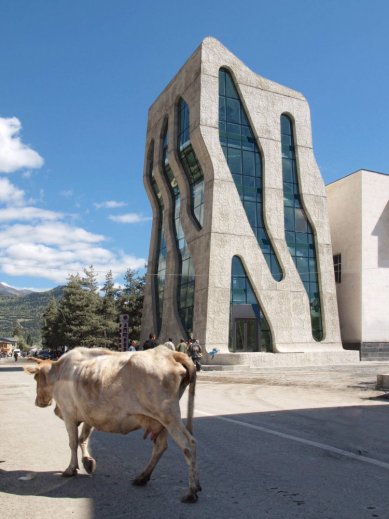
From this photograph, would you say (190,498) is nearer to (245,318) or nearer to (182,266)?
(245,318)

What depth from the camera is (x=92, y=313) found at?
55656 mm

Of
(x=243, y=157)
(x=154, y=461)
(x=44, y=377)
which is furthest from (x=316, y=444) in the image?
(x=243, y=157)

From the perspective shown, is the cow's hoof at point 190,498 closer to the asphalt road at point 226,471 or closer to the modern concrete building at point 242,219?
the asphalt road at point 226,471

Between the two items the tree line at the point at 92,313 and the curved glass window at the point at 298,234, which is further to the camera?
the tree line at the point at 92,313

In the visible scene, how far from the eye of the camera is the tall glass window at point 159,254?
151 feet

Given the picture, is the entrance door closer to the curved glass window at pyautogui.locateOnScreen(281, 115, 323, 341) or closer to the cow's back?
the curved glass window at pyautogui.locateOnScreen(281, 115, 323, 341)

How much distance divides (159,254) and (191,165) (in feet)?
33.0

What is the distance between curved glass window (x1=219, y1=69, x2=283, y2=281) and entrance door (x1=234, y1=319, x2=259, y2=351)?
4.22 meters

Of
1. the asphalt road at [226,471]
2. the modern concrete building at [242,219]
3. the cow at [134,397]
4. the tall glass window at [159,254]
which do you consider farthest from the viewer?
the tall glass window at [159,254]

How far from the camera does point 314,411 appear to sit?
11.3 m

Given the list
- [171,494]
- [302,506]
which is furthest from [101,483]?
[302,506]

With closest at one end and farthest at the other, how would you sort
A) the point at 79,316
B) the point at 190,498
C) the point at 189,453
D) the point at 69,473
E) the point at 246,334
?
the point at 190,498
the point at 189,453
the point at 69,473
the point at 246,334
the point at 79,316

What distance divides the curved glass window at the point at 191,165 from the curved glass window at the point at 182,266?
2804 mm

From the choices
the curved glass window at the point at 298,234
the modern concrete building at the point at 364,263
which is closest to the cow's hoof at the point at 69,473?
the curved glass window at the point at 298,234
